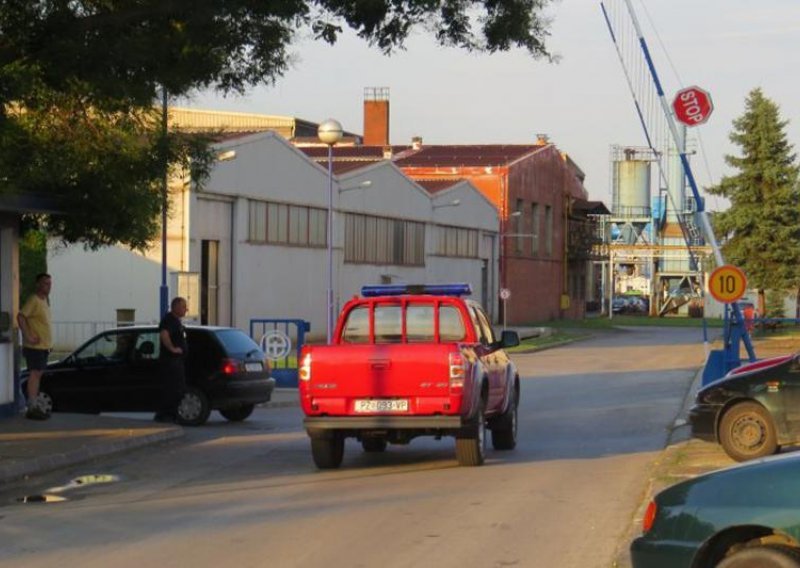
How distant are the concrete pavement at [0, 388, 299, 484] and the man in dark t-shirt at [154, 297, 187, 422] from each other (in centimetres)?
50

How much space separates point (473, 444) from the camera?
1528 centimetres

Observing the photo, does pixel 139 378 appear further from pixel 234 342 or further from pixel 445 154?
pixel 445 154

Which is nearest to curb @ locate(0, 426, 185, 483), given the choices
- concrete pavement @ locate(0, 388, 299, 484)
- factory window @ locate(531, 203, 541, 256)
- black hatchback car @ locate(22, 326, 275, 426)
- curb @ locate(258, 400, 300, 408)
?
concrete pavement @ locate(0, 388, 299, 484)

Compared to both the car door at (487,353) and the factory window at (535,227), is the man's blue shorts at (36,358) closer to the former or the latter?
the car door at (487,353)

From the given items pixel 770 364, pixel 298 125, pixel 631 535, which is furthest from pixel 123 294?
pixel 298 125

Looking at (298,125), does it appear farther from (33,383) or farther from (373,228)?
(33,383)

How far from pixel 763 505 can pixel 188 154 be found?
13.6 m

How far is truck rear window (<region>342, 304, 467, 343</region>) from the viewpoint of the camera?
53.2ft

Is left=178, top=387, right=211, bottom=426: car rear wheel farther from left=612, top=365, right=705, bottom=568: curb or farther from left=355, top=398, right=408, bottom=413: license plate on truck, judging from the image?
left=612, top=365, right=705, bottom=568: curb

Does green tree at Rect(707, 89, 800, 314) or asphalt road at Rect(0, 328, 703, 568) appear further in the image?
green tree at Rect(707, 89, 800, 314)

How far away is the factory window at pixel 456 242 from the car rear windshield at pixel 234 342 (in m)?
43.1

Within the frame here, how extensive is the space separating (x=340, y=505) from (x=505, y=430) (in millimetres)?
5007

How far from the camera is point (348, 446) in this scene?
18203 mm

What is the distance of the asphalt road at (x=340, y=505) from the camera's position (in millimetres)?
10172
